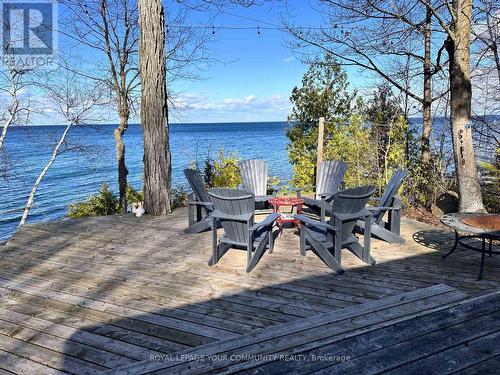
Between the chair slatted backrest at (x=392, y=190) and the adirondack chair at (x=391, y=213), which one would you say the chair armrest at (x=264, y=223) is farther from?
the chair slatted backrest at (x=392, y=190)

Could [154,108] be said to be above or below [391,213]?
above

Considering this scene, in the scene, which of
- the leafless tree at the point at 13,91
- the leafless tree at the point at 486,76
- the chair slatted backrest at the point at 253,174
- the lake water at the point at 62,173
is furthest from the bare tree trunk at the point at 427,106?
the leafless tree at the point at 13,91

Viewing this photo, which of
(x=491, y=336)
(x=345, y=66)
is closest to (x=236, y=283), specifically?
(x=491, y=336)

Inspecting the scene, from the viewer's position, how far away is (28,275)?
334 cm

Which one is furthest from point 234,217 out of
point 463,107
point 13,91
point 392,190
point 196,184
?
point 13,91

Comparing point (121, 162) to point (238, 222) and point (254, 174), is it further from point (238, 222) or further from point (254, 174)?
point (238, 222)

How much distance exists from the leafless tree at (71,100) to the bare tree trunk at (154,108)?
4314mm

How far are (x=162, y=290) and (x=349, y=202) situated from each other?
1.90 m

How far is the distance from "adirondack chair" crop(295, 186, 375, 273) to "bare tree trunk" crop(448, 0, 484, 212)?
309 centimetres

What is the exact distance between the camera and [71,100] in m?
8.94

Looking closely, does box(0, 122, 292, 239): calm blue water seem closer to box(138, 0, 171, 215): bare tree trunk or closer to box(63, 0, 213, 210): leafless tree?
box(63, 0, 213, 210): leafless tree

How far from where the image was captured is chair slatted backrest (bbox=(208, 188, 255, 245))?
338cm

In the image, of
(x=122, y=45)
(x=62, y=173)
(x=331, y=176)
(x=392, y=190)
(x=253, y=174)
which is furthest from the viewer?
(x=62, y=173)

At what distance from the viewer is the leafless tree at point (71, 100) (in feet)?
28.3
